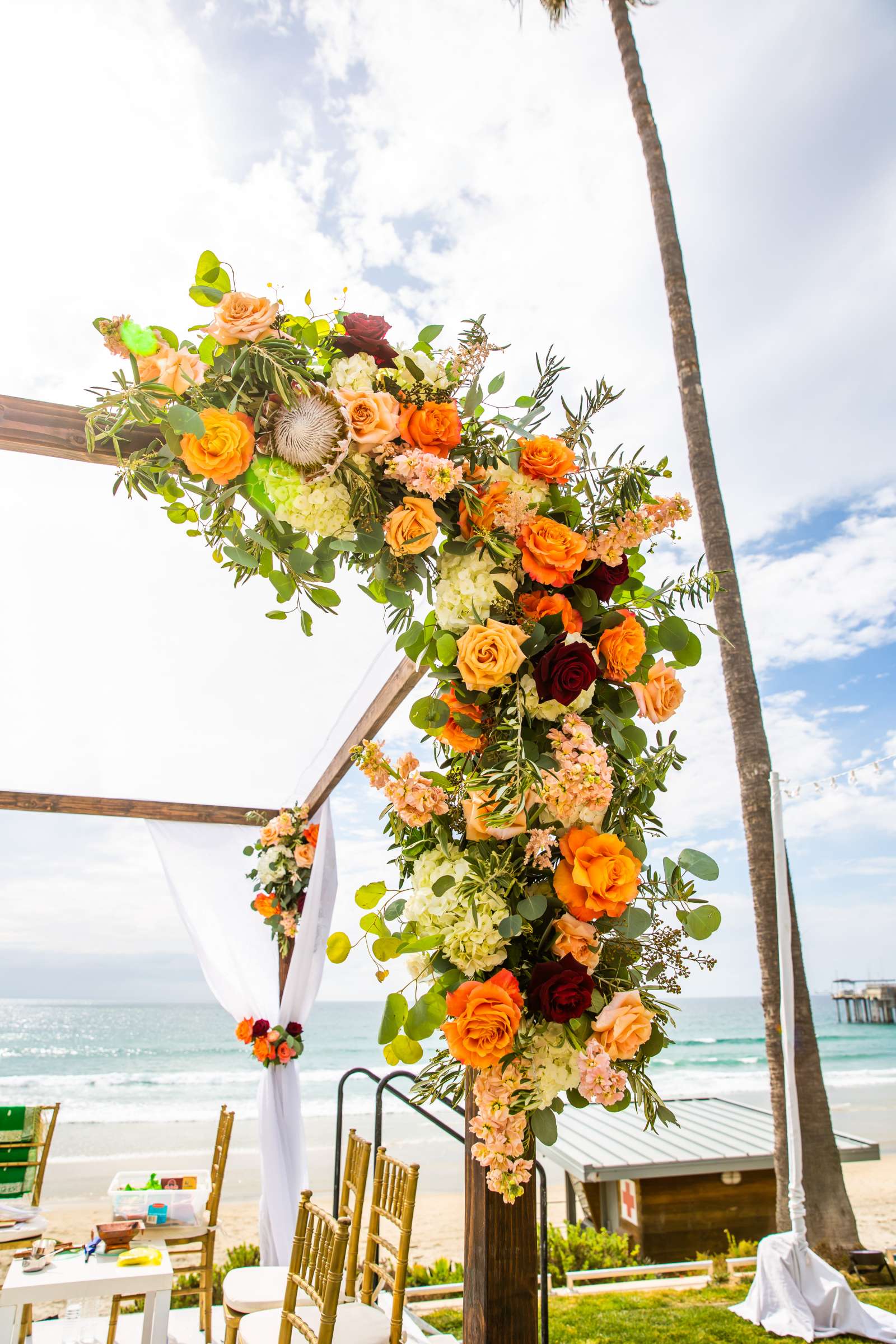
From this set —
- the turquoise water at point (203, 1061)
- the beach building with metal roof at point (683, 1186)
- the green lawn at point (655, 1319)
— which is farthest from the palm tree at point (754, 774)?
the turquoise water at point (203, 1061)

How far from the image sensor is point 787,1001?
12.1 ft

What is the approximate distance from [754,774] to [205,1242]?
361 cm

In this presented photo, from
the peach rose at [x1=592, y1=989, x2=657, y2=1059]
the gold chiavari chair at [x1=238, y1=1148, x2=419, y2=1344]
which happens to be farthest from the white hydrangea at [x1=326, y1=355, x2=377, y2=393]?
the gold chiavari chair at [x1=238, y1=1148, x2=419, y2=1344]

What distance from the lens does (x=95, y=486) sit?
2830 millimetres

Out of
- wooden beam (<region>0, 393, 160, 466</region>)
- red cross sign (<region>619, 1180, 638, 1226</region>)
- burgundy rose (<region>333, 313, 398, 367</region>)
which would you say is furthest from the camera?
red cross sign (<region>619, 1180, 638, 1226</region>)

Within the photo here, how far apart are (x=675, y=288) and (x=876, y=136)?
5.74 ft

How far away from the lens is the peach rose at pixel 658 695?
1.21m

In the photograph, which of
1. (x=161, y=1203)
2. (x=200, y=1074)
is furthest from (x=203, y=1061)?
(x=161, y=1203)

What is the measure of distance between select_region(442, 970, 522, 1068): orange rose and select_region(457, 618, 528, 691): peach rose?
40cm

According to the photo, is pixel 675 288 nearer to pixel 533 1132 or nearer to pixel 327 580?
pixel 327 580

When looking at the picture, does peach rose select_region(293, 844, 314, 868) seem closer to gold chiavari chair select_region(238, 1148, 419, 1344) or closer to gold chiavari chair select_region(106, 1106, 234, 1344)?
gold chiavari chair select_region(106, 1106, 234, 1344)

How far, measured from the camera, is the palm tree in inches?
167

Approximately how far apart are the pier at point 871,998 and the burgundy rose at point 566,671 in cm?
3017

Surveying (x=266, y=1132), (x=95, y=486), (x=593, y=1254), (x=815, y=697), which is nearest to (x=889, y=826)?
(x=815, y=697)
